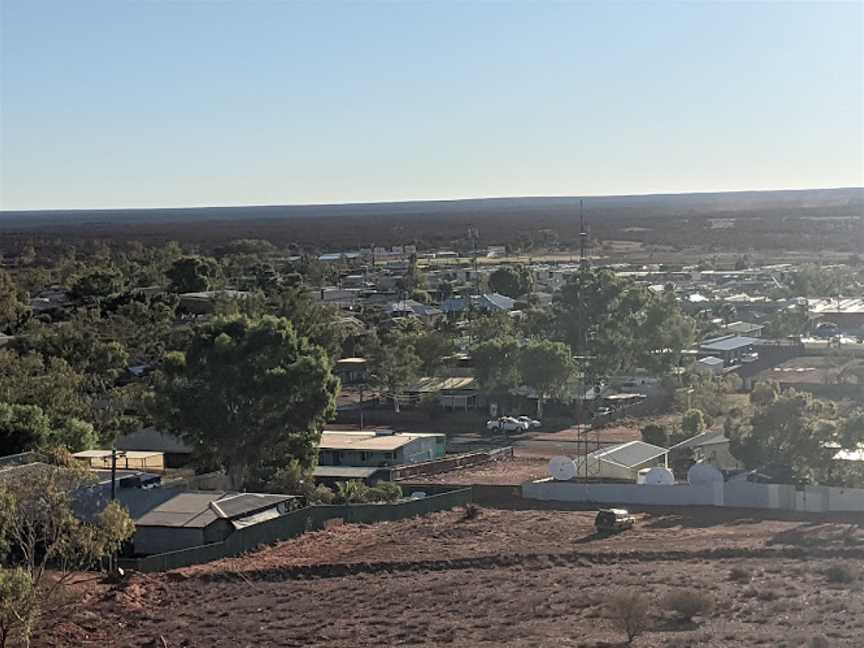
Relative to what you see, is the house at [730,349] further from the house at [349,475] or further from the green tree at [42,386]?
the green tree at [42,386]

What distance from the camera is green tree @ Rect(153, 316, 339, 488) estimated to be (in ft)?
112

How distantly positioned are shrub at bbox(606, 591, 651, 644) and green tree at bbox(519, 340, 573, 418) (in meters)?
29.1

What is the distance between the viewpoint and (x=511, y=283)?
9375 cm

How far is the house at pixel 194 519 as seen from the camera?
2844 centimetres

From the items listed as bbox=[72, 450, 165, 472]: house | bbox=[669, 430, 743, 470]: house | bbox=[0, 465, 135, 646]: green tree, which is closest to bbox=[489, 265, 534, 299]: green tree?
bbox=[669, 430, 743, 470]: house

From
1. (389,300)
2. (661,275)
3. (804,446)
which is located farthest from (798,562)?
(661,275)

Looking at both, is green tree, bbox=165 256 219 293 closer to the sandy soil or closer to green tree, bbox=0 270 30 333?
green tree, bbox=0 270 30 333

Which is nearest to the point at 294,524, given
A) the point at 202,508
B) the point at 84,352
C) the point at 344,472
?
the point at 202,508

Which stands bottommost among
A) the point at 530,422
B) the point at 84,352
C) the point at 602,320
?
the point at 530,422

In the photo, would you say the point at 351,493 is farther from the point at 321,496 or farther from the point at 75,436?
the point at 75,436

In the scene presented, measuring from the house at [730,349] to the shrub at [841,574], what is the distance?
38644 mm

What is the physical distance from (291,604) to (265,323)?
1243 centimetres

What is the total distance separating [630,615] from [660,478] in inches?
556

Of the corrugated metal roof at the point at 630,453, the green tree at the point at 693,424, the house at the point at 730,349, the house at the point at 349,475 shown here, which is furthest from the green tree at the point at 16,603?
the house at the point at 730,349
